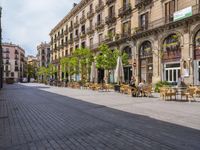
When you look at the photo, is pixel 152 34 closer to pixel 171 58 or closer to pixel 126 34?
pixel 171 58

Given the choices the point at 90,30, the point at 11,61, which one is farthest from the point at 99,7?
the point at 11,61

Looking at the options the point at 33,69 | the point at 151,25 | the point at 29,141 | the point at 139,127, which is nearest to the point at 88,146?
the point at 29,141

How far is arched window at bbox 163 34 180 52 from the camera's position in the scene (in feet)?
79.3

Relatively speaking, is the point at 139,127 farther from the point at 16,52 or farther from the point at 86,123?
the point at 16,52

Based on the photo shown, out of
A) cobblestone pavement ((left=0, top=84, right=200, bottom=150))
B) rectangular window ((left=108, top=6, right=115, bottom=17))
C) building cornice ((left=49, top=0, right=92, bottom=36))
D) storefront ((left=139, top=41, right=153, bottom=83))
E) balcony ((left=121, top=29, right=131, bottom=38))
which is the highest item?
building cornice ((left=49, top=0, right=92, bottom=36))

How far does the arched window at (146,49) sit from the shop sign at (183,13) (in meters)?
5.31

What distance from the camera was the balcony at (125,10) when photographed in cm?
3212

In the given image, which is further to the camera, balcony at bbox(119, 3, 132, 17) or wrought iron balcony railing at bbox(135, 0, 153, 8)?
balcony at bbox(119, 3, 132, 17)

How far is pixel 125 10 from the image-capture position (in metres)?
32.7

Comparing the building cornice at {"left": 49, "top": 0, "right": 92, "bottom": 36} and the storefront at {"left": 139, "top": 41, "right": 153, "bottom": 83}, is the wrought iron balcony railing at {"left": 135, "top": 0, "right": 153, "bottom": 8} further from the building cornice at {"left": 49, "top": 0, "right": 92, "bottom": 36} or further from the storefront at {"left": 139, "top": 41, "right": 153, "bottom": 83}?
the building cornice at {"left": 49, "top": 0, "right": 92, "bottom": 36}

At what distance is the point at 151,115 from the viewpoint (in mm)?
9328

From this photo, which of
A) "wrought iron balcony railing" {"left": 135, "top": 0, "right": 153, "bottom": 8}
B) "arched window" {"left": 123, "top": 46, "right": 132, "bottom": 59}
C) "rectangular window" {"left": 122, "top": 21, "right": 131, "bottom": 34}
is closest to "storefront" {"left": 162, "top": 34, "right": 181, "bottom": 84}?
"wrought iron balcony railing" {"left": 135, "top": 0, "right": 153, "bottom": 8}

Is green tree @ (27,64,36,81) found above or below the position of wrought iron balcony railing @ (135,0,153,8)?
below

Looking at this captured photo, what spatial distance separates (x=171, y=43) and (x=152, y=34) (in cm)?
310
